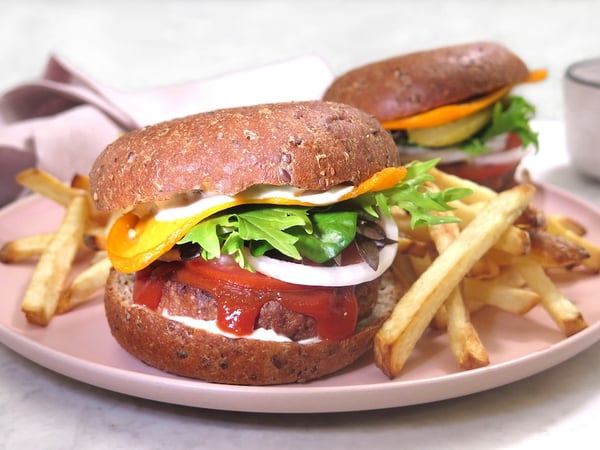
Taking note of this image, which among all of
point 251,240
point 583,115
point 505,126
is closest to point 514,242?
point 251,240

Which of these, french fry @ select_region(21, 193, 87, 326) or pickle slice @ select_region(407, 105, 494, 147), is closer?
french fry @ select_region(21, 193, 87, 326)

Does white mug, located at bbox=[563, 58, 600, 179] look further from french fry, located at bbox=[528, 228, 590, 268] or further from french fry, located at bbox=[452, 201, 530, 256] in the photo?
french fry, located at bbox=[452, 201, 530, 256]

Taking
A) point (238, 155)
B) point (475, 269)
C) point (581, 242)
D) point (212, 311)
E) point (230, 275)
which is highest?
point (238, 155)

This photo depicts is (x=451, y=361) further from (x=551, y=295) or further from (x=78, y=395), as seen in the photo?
(x=78, y=395)

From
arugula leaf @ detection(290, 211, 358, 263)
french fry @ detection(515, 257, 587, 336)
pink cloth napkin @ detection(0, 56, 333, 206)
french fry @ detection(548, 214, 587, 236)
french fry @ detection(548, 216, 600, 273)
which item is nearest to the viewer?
arugula leaf @ detection(290, 211, 358, 263)

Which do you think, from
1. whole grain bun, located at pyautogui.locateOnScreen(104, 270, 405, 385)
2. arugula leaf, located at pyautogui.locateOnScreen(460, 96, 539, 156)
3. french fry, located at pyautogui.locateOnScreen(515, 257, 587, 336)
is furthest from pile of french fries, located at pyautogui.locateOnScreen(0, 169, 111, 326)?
arugula leaf, located at pyautogui.locateOnScreen(460, 96, 539, 156)

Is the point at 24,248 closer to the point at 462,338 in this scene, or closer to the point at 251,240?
the point at 251,240

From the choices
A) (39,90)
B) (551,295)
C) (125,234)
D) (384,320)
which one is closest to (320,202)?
(384,320)
